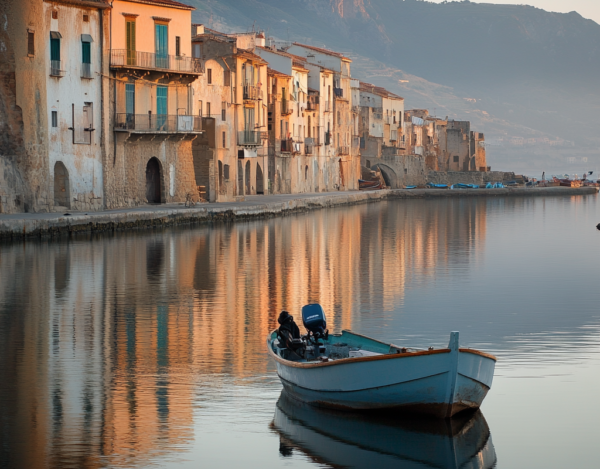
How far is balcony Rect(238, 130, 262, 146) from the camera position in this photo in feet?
209

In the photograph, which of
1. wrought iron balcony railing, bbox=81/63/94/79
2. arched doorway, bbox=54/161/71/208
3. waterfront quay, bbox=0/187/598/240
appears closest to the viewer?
waterfront quay, bbox=0/187/598/240

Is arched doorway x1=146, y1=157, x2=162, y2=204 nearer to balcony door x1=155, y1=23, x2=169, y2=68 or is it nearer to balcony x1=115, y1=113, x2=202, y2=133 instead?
balcony x1=115, y1=113, x2=202, y2=133

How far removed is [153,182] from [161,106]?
3911 mm

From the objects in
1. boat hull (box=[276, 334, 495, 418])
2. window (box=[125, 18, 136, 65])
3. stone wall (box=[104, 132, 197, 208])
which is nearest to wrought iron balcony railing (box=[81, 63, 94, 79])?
window (box=[125, 18, 136, 65])

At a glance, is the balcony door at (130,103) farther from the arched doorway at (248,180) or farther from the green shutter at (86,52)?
the arched doorway at (248,180)

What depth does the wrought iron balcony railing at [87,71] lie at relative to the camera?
44.5m

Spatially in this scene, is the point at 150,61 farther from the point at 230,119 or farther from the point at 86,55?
the point at 230,119

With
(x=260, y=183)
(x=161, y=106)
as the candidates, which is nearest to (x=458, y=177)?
(x=260, y=183)

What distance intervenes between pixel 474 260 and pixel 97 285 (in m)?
14.4

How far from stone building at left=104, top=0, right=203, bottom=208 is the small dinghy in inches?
1360

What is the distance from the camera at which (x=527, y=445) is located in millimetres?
11898

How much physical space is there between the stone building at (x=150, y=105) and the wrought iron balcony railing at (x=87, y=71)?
145 centimetres

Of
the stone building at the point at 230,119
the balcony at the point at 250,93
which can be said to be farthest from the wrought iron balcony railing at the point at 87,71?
the balcony at the point at 250,93

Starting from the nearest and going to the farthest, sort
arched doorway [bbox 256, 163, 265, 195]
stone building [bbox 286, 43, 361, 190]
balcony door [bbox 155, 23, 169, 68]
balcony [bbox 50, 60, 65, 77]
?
balcony [bbox 50, 60, 65, 77] < balcony door [bbox 155, 23, 169, 68] < arched doorway [bbox 256, 163, 265, 195] < stone building [bbox 286, 43, 361, 190]
